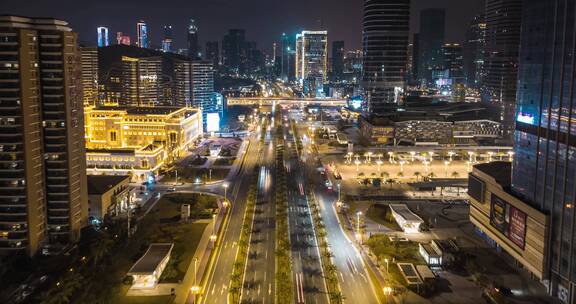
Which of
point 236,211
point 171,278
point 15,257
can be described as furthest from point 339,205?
point 15,257

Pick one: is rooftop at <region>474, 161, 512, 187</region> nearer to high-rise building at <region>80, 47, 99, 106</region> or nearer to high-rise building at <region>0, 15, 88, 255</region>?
high-rise building at <region>0, 15, 88, 255</region>

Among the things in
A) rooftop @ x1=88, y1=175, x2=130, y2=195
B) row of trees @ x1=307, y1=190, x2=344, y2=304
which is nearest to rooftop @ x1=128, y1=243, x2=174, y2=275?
rooftop @ x1=88, y1=175, x2=130, y2=195

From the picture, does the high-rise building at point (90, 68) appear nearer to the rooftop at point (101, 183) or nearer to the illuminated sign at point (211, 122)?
the illuminated sign at point (211, 122)

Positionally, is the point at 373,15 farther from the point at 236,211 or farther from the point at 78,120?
the point at 78,120

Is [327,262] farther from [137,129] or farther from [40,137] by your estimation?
[137,129]

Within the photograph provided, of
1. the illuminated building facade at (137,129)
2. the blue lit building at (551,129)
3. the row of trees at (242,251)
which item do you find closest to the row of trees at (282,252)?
the row of trees at (242,251)

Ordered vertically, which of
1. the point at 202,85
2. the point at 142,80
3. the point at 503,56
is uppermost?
the point at 503,56

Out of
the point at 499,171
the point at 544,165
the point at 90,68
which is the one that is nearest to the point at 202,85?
the point at 90,68
